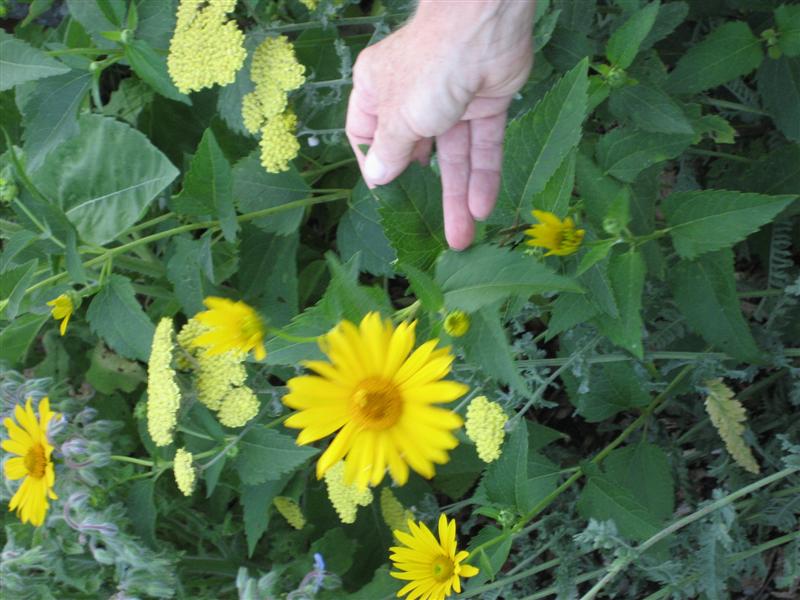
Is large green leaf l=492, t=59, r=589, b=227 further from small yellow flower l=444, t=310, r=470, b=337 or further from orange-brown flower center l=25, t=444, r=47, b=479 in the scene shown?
orange-brown flower center l=25, t=444, r=47, b=479

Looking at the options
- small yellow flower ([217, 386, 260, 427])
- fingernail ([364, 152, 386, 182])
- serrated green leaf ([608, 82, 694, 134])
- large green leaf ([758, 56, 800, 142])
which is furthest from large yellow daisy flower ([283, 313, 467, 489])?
large green leaf ([758, 56, 800, 142])

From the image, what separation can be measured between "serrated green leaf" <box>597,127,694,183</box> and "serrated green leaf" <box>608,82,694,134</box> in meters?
0.02

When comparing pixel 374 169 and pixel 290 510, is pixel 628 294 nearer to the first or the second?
pixel 374 169

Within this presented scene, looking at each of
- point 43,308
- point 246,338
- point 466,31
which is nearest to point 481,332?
point 246,338

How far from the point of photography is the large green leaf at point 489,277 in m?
1.00

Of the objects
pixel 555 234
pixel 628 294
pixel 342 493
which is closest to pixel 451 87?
pixel 555 234

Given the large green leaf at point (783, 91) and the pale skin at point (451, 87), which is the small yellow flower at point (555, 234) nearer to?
the pale skin at point (451, 87)

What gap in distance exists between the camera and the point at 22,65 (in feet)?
5.30

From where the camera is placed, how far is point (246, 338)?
1141 millimetres

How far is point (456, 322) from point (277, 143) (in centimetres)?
75

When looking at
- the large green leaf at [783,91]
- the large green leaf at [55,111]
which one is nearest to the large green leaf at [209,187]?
the large green leaf at [55,111]

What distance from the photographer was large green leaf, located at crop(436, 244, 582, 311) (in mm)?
997

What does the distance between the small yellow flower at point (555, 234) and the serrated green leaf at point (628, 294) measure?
0.09m

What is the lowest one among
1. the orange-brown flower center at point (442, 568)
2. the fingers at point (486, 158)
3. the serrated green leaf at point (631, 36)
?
the orange-brown flower center at point (442, 568)
